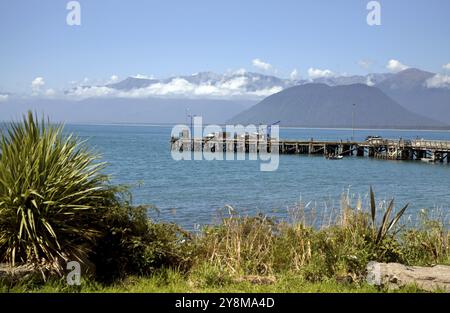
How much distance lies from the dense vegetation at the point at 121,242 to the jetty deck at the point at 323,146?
68.3m

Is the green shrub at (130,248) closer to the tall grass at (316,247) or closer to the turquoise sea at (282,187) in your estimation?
the tall grass at (316,247)

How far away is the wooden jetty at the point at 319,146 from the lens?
243 feet

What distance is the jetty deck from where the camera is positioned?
74.1m

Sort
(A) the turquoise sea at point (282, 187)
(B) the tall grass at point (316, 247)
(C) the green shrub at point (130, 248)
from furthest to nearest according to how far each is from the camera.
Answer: (A) the turquoise sea at point (282, 187) < (B) the tall grass at point (316, 247) < (C) the green shrub at point (130, 248)

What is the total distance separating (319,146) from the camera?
8475 cm

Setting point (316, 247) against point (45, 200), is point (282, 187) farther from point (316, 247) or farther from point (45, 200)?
point (45, 200)

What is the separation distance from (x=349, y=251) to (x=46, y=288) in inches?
173

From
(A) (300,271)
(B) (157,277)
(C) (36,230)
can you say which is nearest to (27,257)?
(C) (36,230)

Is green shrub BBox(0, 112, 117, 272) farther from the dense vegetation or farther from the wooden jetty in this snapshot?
the wooden jetty

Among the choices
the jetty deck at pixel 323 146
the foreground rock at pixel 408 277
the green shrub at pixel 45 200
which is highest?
the green shrub at pixel 45 200

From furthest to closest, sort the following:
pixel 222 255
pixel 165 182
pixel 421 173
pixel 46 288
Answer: pixel 421 173 < pixel 165 182 < pixel 222 255 < pixel 46 288

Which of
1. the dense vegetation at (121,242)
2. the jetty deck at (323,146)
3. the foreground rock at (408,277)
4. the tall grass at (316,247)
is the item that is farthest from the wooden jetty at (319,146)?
the foreground rock at (408,277)
